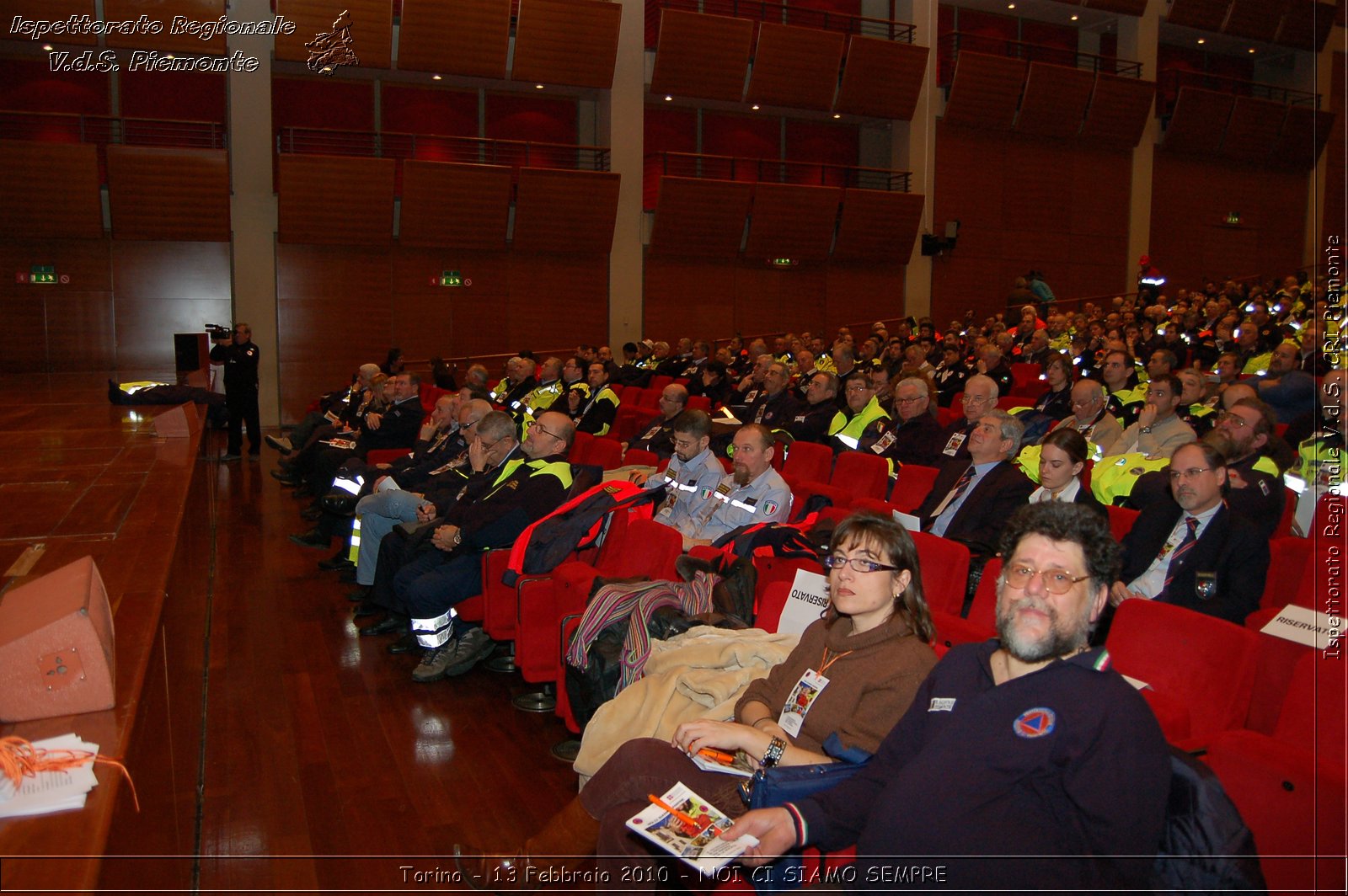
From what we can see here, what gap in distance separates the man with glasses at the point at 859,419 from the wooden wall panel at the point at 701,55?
856 cm

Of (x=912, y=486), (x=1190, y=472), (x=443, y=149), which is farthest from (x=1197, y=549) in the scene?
(x=443, y=149)

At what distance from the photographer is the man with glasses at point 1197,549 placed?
2.97 meters

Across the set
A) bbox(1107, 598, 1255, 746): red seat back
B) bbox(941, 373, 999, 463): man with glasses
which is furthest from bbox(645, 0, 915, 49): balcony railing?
A: bbox(1107, 598, 1255, 746): red seat back

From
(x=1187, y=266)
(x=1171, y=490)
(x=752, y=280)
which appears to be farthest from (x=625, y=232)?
(x=1171, y=490)

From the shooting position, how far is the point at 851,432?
6.46 m

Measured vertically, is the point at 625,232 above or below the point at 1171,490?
above

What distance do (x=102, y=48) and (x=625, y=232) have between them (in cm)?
688

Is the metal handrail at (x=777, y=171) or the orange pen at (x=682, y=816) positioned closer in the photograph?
the orange pen at (x=682, y=816)

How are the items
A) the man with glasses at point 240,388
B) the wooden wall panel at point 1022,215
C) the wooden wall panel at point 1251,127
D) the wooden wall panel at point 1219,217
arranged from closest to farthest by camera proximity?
the man with glasses at point 240,388, the wooden wall panel at point 1022,215, the wooden wall panel at point 1251,127, the wooden wall panel at point 1219,217

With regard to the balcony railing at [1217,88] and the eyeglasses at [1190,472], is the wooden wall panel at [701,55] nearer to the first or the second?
the balcony railing at [1217,88]

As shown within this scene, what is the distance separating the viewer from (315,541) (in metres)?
6.52

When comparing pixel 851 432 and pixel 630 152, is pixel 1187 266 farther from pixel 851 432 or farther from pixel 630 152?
pixel 851 432

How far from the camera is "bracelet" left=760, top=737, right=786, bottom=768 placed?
2.11m

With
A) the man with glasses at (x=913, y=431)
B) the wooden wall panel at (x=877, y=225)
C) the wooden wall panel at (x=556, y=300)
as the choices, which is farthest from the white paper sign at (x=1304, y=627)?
A: the wooden wall panel at (x=877, y=225)
